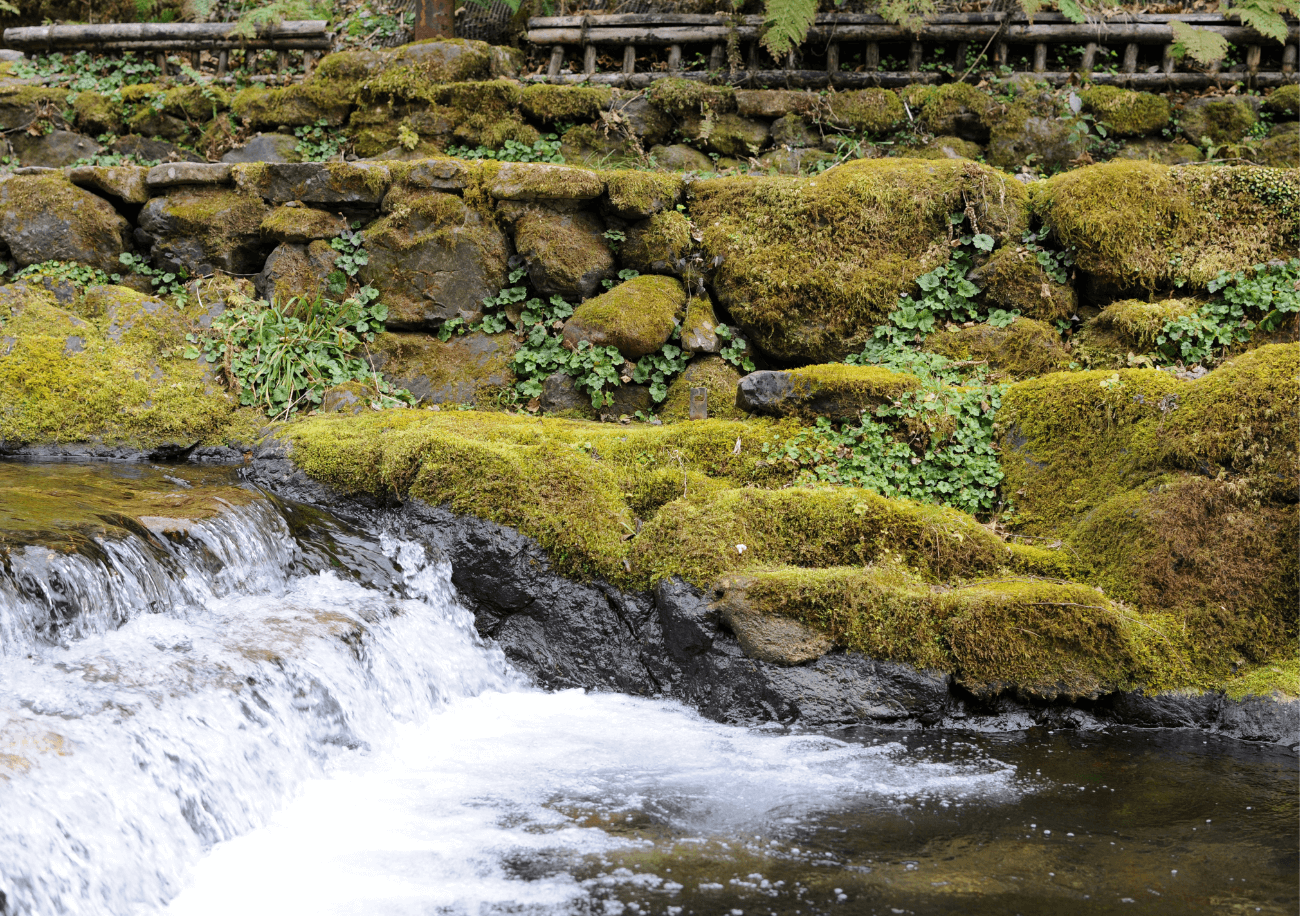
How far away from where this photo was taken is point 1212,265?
686 centimetres

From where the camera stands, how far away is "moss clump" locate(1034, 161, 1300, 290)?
6.93 m

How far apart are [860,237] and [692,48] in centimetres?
424

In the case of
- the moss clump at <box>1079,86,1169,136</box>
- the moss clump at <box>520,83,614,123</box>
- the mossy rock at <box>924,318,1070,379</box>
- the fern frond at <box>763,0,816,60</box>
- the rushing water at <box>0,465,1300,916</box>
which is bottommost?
the rushing water at <box>0,465,1300,916</box>

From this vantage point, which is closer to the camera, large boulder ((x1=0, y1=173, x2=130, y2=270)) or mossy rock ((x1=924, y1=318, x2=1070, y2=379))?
mossy rock ((x1=924, y1=318, x2=1070, y2=379))

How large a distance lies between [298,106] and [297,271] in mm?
3158

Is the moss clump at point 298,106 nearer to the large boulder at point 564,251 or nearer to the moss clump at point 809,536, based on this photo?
the large boulder at point 564,251

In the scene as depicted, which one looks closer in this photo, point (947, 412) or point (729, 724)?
point (729, 724)

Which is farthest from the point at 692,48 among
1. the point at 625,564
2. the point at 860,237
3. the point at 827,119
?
the point at 625,564

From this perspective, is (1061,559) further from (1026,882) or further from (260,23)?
(260,23)

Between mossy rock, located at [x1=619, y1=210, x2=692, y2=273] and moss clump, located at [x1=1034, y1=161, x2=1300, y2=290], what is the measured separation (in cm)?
320

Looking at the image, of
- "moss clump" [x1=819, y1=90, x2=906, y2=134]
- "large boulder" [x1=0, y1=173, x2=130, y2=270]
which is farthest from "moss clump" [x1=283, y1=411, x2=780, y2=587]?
"moss clump" [x1=819, y1=90, x2=906, y2=134]

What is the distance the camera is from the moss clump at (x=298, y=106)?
10016 millimetres

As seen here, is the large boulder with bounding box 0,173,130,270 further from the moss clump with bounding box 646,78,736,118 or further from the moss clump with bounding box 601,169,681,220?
the moss clump with bounding box 646,78,736,118

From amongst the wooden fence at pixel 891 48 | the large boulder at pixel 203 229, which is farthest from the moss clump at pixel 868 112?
the large boulder at pixel 203 229
